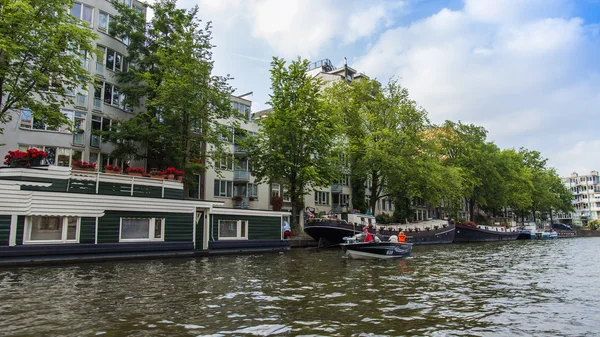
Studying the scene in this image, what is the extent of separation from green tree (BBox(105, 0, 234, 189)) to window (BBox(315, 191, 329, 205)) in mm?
24956

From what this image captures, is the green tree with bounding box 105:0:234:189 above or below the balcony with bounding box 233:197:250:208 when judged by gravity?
above

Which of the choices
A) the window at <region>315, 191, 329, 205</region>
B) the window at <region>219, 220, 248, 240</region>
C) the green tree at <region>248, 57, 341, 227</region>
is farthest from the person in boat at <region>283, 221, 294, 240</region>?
the window at <region>315, 191, 329, 205</region>

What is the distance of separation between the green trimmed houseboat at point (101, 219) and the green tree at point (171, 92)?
7713 millimetres

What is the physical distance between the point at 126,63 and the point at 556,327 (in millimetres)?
39546

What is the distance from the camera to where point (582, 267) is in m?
23.6

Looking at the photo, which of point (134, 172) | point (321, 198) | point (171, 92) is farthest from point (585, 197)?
point (134, 172)

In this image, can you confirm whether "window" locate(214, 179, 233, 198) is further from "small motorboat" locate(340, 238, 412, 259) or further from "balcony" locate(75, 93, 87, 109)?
"small motorboat" locate(340, 238, 412, 259)

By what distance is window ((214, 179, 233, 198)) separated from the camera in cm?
4831

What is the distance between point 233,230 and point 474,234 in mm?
46227

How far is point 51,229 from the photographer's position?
2105cm

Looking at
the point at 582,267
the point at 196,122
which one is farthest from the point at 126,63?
the point at 582,267

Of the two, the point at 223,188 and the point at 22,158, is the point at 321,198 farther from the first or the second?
the point at 22,158

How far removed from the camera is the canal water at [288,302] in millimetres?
8961

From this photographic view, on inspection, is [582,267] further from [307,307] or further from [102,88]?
[102,88]
